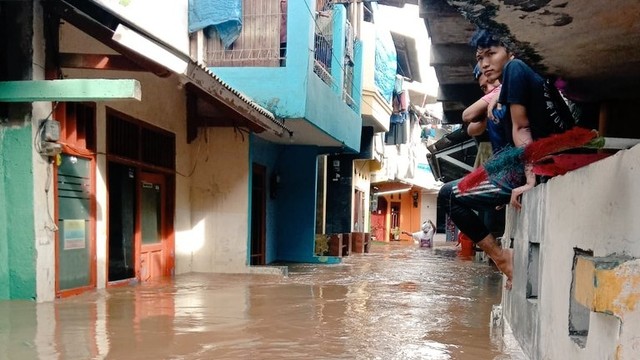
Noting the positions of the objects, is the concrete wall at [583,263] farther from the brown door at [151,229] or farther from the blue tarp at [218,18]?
the blue tarp at [218,18]

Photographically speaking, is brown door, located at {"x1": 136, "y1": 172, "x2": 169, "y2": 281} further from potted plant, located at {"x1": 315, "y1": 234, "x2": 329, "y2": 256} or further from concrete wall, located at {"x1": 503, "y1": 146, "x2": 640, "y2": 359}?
A: concrete wall, located at {"x1": 503, "y1": 146, "x2": 640, "y2": 359}

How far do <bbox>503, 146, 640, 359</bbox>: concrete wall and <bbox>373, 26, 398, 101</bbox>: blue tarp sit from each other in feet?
46.4

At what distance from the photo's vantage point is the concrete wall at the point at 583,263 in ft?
5.63

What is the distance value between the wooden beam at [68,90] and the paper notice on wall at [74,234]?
65.2 inches

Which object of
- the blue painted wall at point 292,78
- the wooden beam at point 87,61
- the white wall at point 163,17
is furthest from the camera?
the blue painted wall at point 292,78

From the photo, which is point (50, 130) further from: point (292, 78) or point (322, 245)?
point (322, 245)

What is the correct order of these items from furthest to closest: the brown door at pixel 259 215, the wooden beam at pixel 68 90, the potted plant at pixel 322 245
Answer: the potted plant at pixel 322 245 < the brown door at pixel 259 215 < the wooden beam at pixel 68 90

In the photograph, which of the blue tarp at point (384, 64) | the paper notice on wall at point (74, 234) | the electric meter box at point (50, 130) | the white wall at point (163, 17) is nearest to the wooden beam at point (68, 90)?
the electric meter box at point (50, 130)

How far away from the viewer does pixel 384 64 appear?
18.3 metres

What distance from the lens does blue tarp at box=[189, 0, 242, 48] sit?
393 inches

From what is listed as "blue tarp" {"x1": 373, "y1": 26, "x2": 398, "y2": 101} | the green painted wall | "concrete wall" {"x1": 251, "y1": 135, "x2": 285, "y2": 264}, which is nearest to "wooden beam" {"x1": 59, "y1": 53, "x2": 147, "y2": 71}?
the green painted wall

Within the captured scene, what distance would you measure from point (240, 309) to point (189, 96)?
4982mm

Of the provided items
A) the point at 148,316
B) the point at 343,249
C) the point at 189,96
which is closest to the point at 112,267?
the point at 148,316

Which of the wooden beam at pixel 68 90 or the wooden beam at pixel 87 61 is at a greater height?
the wooden beam at pixel 87 61
